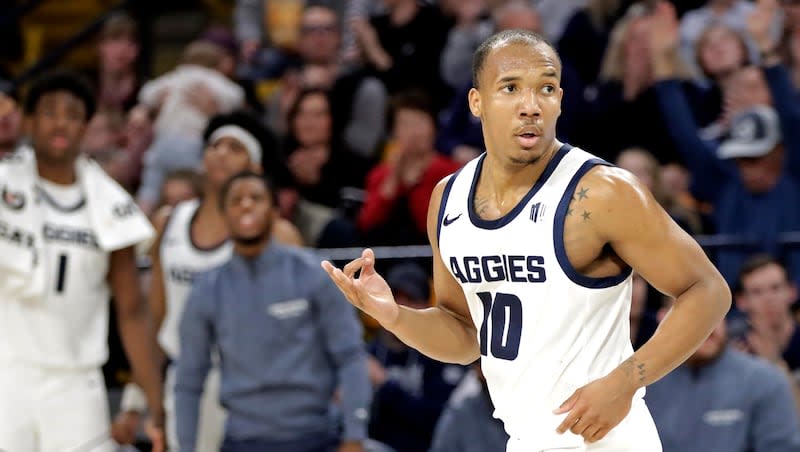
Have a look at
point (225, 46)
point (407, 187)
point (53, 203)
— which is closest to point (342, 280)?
point (53, 203)

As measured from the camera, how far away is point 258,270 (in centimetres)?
612

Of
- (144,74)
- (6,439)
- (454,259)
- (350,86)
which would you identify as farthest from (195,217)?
(144,74)

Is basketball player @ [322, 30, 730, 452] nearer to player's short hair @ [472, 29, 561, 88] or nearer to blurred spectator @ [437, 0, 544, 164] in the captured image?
player's short hair @ [472, 29, 561, 88]

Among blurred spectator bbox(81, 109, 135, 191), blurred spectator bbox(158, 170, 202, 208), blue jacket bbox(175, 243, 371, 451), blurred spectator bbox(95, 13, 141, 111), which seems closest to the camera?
blue jacket bbox(175, 243, 371, 451)

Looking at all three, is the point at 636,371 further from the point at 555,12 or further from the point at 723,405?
the point at 555,12

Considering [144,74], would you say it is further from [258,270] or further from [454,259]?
[454,259]

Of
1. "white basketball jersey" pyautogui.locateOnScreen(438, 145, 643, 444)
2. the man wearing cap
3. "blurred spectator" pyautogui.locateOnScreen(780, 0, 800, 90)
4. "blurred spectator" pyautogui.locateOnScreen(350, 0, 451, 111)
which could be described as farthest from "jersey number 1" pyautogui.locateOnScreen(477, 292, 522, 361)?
"blurred spectator" pyautogui.locateOnScreen(350, 0, 451, 111)

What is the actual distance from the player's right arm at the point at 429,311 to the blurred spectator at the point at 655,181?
128 inches

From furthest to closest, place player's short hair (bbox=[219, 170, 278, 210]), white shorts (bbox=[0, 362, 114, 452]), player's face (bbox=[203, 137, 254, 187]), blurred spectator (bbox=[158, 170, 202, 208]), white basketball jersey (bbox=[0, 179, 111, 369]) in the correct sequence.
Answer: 1. blurred spectator (bbox=[158, 170, 202, 208])
2. player's face (bbox=[203, 137, 254, 187])
3. player's short hair (bbox=[219, 170, 278, 210])
4. white basketball jersey (bbox=[0, 179, 111, 369])
5. white shorts (bbox=[0, 362, 114, 452])

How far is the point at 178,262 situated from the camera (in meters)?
6.53

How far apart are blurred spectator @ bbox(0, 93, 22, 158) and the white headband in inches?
38.8

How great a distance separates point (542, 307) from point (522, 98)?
1.77ft

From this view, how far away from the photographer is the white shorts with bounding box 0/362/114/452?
17.5ft

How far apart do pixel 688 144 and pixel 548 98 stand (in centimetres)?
425
